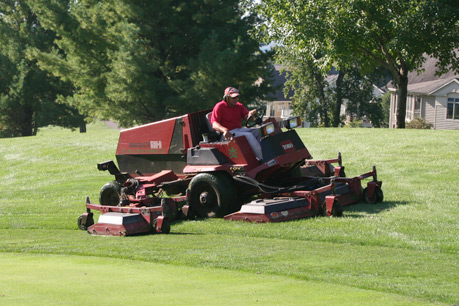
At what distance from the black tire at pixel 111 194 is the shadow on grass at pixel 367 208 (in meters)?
4.42

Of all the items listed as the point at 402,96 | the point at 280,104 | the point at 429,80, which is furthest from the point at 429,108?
the point at 280,104

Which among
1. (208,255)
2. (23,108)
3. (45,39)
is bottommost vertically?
(208,255)

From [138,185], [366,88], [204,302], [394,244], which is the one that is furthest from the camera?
[366,88]

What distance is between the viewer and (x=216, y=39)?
111ft

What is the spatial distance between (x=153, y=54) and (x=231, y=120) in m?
24.2

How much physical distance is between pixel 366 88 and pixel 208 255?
51.1 m

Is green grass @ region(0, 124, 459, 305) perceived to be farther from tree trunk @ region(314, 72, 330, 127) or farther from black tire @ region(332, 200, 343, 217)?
tree trunk @ region(314, 72, 330, 127)

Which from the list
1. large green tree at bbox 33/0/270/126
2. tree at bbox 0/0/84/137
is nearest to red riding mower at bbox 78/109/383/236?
large green tree at bbox 33/0/270/126

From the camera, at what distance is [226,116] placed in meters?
12.2

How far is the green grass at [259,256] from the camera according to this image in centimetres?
626

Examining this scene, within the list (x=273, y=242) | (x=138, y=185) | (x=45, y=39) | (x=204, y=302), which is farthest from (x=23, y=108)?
(x=204, y=302)

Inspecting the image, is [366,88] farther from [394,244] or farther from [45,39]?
[394,244]

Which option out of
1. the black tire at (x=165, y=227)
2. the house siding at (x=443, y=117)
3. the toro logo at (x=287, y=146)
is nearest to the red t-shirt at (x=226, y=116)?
the toro logo at (x=287, y=146)

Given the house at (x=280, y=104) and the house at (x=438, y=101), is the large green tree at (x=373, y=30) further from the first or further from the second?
the house at (x=280, y=104)
